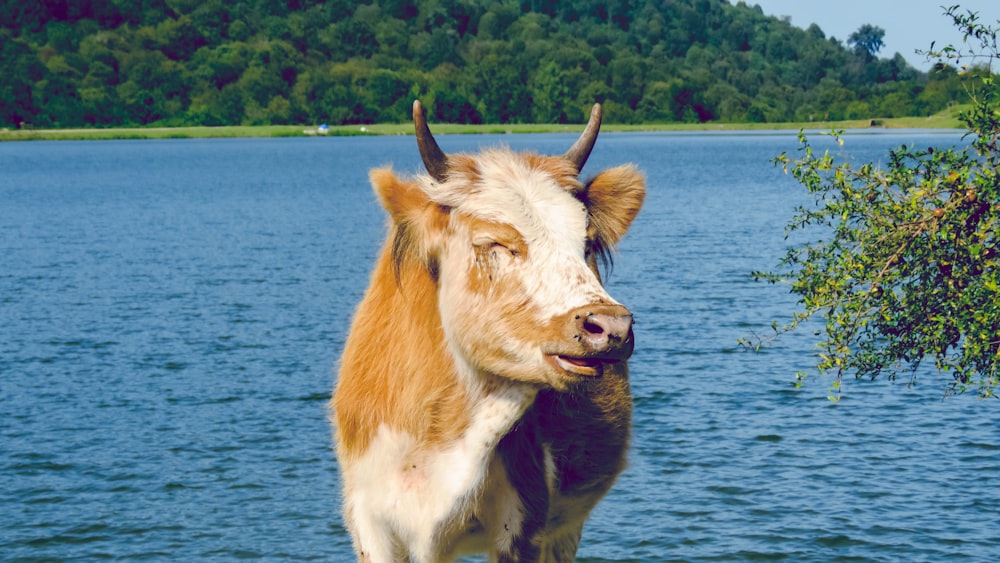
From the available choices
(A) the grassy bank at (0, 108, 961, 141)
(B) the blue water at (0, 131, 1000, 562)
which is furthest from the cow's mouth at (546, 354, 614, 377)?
(A) the grassy bank at (0, 108, 961, 141)

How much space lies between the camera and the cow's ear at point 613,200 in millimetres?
6609

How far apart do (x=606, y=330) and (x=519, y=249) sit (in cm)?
78

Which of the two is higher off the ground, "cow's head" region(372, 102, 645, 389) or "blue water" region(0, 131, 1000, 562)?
"cow's head" region(372, 102, 645, 389)

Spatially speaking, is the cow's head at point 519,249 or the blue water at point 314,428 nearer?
the cow's head at point 519,249

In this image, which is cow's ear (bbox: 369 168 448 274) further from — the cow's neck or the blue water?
the blue water

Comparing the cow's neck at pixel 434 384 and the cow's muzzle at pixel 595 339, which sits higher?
the cow's muzzle at pixel 595 339

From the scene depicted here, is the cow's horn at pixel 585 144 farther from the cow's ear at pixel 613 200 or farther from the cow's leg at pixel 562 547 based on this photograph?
the cow's leg at pixel 562 547

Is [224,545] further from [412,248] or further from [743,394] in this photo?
[743,394]

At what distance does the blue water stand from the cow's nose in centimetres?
120

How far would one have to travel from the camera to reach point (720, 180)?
79.2 meters

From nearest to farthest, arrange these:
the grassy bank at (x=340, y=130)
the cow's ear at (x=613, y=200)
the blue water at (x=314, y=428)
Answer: the cow's ear at (x=613, y=200), the blue water at (x=314, y=428), the grassy bank at (x=340, y=130)

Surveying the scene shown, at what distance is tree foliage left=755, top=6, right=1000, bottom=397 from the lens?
31.2 feet

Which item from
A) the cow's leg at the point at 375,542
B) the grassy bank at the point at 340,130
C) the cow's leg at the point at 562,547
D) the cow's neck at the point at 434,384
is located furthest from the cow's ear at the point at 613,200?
the grassy bank at the point at 340,130

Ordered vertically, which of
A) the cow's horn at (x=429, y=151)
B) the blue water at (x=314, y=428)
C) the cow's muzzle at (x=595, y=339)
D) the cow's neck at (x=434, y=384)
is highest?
the cow's horn at (x=429, y=151)
